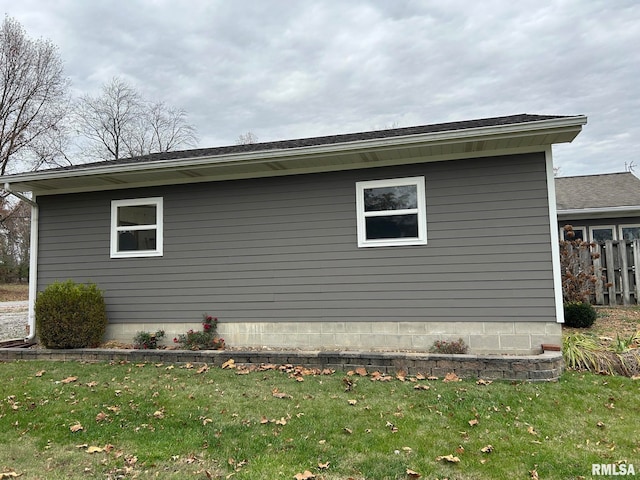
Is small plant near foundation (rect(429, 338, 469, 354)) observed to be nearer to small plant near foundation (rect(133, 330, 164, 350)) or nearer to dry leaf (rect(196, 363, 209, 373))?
dry leaf (rect(196, 363, 209, 373))

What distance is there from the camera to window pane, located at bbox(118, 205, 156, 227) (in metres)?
7.68

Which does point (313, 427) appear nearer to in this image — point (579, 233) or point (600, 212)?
point (600, 212)

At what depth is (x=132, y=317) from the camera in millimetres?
7570

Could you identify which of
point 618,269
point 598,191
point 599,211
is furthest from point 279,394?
point 598,191

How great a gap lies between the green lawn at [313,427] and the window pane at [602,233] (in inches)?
355

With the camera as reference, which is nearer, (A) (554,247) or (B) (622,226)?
(A) (554,247)

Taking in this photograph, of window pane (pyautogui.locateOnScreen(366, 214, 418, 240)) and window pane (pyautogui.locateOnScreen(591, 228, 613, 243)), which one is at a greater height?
window pane (pyautogui.locateOnScreen(591, 228, 613, 243))

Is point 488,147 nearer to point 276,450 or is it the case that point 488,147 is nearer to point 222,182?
point 222,182

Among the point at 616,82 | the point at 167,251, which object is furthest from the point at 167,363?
the point at 616,82

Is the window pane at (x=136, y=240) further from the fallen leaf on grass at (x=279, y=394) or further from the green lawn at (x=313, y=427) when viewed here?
the fallen leaf on grass at (x=279, y=394)

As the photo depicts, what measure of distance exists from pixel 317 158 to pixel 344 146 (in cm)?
54

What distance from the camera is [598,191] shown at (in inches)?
543

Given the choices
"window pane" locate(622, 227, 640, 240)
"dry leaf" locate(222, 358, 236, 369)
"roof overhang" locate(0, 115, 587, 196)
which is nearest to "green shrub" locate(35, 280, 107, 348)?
"roof overhang" locate(0, 115, 587, 196)

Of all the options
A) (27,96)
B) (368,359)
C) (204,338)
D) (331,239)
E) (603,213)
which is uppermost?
(27,96)
